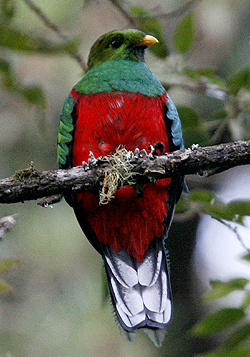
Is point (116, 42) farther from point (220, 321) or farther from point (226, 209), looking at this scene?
point (220, 321)

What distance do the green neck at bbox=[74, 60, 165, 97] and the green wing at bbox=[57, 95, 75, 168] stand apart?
179 millimetres

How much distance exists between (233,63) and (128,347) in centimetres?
338

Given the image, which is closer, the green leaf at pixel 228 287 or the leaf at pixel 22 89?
the green leaf at pixel 228 287

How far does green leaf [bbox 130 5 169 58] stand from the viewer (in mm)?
3184

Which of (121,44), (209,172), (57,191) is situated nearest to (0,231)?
(57,191)

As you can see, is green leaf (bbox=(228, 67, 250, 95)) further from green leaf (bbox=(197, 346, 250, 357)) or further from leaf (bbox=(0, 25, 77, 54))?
green leaf (bbox=(197, 346, 250, 357))

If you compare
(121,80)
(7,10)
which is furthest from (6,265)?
(121,80)

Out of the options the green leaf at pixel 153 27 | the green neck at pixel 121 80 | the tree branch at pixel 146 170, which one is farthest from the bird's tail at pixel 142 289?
the green leaf at pixel 153 27

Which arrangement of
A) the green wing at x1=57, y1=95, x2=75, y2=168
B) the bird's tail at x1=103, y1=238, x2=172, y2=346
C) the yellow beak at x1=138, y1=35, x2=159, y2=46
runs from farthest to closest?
the yellow beak at x1=138, y1=35, x2=159, y2=46 → the green wing at x1=57, y1=95, x2=75, y2=168 → the bird's tail at x1=103, y1=238, x2=172, y2=346

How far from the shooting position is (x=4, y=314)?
18.7 feet

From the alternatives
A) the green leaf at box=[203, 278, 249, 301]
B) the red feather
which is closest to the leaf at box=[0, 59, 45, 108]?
the red feather

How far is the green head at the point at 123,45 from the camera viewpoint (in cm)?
377

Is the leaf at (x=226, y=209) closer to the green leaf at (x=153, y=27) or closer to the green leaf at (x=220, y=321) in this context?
the green leaf at (x=220, y=321)

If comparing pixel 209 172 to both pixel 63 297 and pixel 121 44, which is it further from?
pixel 63 297
